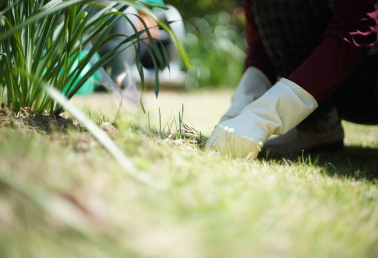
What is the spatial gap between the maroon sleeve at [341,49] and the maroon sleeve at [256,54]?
1.64 ft

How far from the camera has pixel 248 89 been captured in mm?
1495

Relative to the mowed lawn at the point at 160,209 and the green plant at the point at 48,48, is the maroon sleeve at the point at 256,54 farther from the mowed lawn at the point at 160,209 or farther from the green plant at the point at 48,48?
the mowed lawn at the point at 160,209

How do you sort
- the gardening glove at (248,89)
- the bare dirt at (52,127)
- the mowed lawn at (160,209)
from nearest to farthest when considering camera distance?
the mowed lawn at (160,209) → the bare dirt at (52,127) → the gardening glove at (248,89)

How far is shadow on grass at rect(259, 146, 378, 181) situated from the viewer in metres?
1.07

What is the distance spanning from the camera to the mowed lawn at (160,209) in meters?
0.50

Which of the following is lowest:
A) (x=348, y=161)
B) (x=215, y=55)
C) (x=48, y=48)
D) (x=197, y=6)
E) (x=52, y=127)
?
(x=215, y=55)

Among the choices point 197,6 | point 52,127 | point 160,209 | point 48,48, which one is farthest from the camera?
point 197,6

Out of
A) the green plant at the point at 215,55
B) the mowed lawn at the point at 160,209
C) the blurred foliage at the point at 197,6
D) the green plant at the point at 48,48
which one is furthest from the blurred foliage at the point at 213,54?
the mowed lawn at the point at 160,209

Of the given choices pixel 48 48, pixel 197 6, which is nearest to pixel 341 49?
pixel 48 48

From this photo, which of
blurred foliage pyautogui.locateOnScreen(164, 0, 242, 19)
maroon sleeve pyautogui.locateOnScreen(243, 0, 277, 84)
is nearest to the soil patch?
maroon sleeve pyautogui.locateOnScreen(243, 0, 277, 84)

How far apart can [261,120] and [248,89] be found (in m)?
0.47

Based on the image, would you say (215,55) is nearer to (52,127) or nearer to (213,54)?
(213,54)

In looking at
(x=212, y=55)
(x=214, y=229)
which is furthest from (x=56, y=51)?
(x=212, y=55)

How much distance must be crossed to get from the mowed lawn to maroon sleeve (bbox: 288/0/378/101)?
1.17 feet
